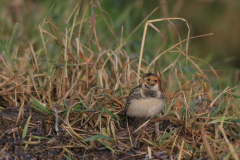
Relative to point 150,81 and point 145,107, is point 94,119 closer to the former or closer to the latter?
point 145,107

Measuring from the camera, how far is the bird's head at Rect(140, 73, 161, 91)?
4.02 meters

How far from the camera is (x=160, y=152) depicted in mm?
3301

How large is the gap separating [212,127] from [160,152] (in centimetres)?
63

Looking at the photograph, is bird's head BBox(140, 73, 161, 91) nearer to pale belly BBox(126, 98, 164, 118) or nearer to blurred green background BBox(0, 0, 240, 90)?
pale belly BBox(126, 98, 164, 118)

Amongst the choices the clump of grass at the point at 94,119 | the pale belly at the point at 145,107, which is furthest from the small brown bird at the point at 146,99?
the clump of grass at the point at 94,119

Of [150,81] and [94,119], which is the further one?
[150,81]

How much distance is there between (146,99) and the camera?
13.0 feet

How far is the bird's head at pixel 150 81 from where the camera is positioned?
4020mm

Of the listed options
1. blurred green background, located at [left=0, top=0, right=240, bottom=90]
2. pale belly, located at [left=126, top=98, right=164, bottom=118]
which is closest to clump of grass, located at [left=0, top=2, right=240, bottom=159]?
pale belly, located at [left=126, top=98, right=164, bottom=118]

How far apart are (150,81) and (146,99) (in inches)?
8.5

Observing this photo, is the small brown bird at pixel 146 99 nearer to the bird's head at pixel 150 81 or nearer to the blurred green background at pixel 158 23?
the bird's head at pixel 150 81

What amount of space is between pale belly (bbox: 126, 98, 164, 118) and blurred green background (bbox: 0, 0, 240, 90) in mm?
2414

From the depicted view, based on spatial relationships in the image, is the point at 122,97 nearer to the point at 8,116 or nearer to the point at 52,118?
the point at 52,118

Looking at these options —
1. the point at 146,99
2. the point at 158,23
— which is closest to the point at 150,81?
the point at 146,99
